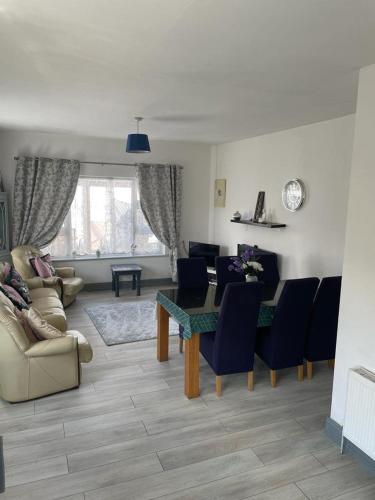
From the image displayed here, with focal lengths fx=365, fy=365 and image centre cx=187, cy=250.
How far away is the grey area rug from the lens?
4594mm

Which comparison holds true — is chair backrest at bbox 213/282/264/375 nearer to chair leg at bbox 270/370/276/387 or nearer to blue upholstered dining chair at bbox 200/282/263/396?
blue upholstered dining chair at bbox 200/282/263/396

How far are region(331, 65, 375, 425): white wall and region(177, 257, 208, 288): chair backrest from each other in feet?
6.51

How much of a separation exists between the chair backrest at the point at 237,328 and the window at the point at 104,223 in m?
4.07

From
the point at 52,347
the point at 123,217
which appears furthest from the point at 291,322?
the point at 123,217

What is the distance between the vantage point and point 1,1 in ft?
5.86

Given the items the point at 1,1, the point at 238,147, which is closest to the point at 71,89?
the point at 1,1

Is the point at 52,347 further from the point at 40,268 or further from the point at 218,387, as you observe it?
the point at 40,268

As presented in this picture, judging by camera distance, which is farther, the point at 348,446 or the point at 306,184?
the point at 306,184

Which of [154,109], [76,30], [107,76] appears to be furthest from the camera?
[154,109]

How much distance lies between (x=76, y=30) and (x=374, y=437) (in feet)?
9.96

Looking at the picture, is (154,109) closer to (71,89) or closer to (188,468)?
(71,89)

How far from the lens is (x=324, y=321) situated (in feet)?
11.3

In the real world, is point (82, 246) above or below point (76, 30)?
below

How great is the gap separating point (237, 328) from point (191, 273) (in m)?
1.33
